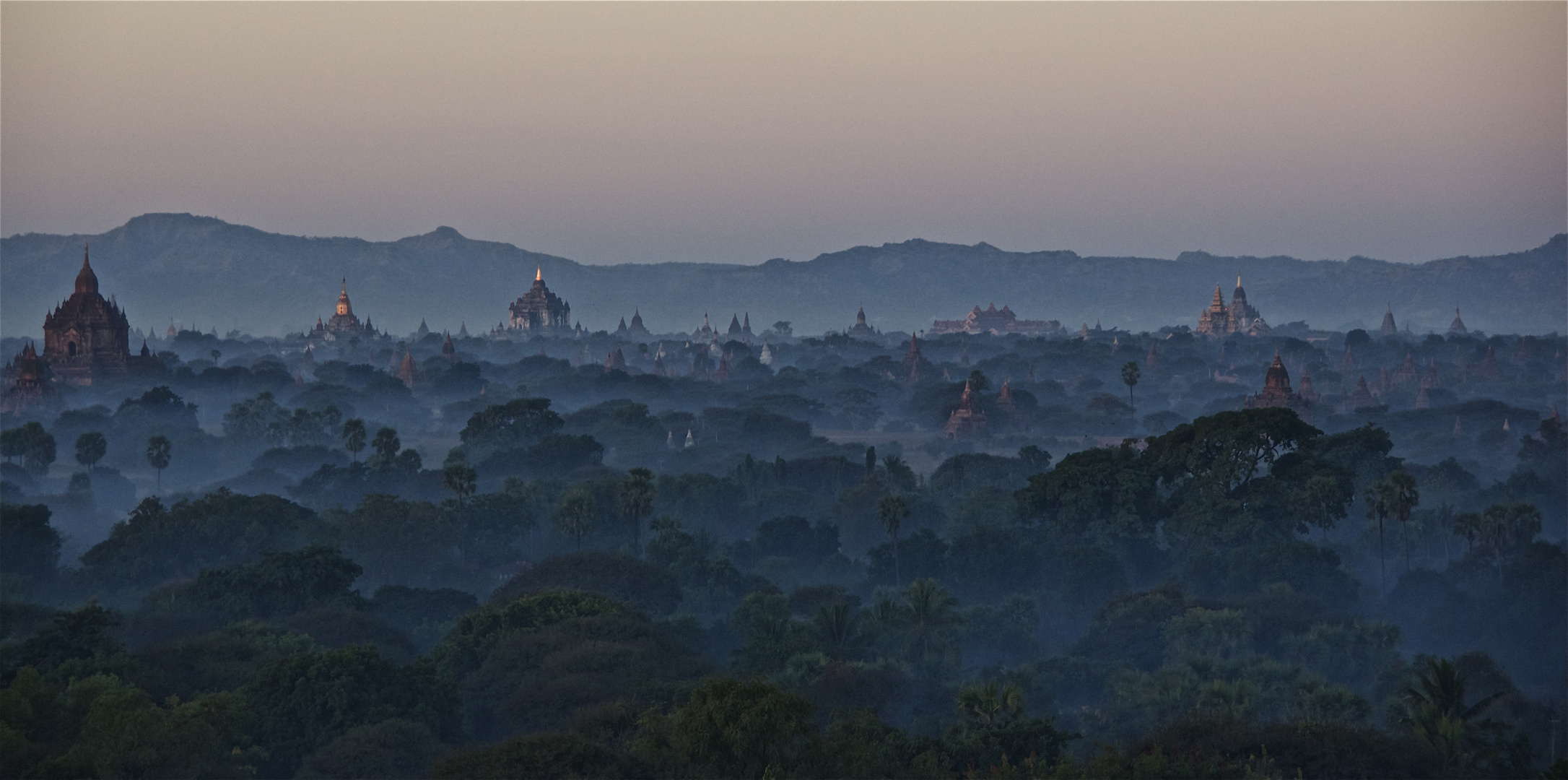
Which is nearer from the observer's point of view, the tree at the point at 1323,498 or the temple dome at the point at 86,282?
the tree at the point at 1323,498

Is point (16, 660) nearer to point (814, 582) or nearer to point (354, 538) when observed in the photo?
point (354, 538)

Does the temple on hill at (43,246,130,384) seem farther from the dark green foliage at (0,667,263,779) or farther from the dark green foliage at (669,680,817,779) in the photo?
the dark green foliage at (669,680,817,779)

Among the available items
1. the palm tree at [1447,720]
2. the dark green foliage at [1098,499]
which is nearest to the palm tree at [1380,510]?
the dark green foliage at [1098,499]

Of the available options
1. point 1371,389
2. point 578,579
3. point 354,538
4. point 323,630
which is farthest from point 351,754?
point 1371,389

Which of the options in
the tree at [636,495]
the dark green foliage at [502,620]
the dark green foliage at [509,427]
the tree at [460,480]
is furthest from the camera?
the dark green foliage at [509,427]

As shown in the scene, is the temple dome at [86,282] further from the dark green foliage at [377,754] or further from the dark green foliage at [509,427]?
the dark green foliage at [377,754]

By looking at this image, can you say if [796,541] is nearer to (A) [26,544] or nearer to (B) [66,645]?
(A) [26,544]

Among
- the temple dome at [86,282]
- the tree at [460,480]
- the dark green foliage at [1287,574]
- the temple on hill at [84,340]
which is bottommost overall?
the dark green foliage at [1287,574]
